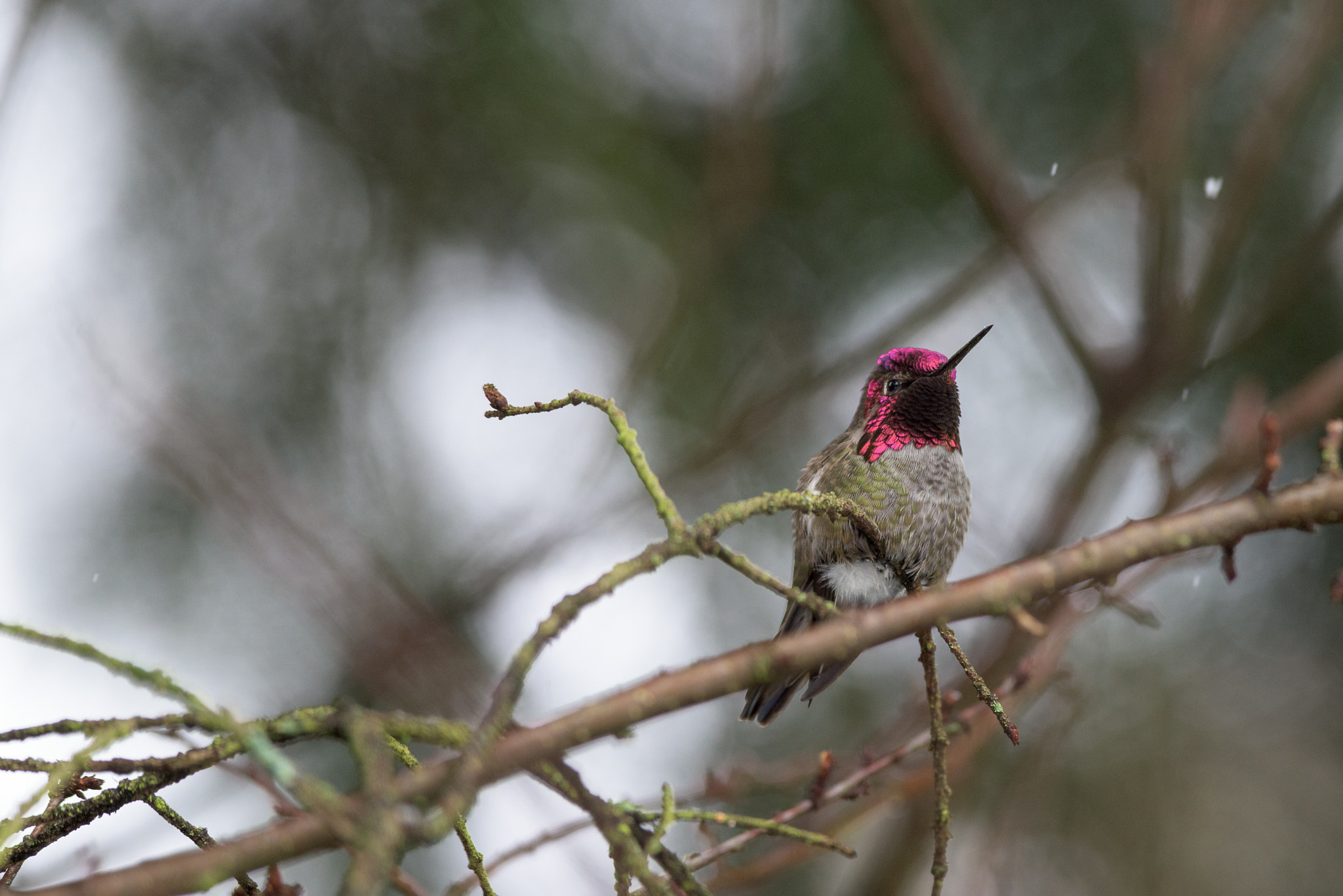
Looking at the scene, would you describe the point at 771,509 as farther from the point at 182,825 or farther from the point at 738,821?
the point at 182,825

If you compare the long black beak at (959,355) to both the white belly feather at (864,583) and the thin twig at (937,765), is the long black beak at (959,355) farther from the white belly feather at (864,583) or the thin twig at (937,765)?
the thin twig at (937,765)

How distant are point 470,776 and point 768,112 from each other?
6.11 meters

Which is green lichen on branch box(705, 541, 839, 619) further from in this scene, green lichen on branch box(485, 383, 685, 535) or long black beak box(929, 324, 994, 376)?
long black beak box(929, 324, 994, 376)

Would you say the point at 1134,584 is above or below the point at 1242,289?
below

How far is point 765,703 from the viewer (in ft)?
9.44

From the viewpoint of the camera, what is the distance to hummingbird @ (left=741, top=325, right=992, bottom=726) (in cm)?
291

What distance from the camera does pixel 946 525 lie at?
2986 millimetres

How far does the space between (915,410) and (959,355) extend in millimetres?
382

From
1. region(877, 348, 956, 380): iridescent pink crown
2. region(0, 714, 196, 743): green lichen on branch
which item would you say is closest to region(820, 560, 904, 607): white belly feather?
region(877, 348, 956, 380): iridescent pink crown

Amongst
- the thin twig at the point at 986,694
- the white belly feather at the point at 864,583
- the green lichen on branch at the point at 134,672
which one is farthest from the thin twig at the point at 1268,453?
the white belly feather at the point at 864,583

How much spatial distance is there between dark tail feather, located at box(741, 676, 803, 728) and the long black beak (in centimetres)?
93

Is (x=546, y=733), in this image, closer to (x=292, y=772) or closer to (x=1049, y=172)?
(x=292, y=772)

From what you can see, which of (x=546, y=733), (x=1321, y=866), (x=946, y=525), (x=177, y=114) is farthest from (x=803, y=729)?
(x=546, y=733)

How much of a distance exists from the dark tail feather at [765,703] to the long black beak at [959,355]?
0.93m
